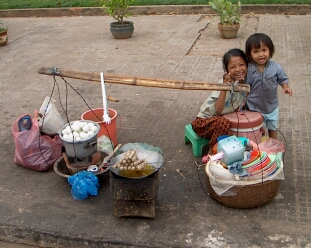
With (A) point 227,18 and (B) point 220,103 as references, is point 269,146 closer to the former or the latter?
(B) point 220,103

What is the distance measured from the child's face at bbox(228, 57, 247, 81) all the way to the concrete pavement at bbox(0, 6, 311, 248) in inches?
40.4

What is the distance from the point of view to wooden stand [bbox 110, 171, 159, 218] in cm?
337

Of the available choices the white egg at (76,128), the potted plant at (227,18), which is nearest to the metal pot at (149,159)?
the white egg at (76,128)

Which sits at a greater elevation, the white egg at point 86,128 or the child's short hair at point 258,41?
the child's short hair at point 258,41

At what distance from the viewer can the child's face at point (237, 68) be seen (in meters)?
3.79

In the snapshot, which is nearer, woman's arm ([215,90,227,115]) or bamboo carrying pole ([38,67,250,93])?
bamboo carrying pole ([38,67,250,93])

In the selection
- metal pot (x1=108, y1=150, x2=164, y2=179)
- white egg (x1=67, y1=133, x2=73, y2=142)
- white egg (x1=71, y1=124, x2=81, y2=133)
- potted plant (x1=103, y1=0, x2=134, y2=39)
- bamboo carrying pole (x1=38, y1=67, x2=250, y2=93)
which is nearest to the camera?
bamboo carrying pole (x1=38, y1=67, x2=250, y2=93)

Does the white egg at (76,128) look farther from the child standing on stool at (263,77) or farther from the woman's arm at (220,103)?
the child standing on stool at (263,77)

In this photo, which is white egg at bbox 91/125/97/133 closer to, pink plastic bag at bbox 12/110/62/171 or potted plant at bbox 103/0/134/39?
pink plastic bag at bbox 12/110/62/171

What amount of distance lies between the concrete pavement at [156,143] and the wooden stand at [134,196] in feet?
0.27

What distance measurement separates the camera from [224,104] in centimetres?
394

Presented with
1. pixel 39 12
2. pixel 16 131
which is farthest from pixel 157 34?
pixel 16 131

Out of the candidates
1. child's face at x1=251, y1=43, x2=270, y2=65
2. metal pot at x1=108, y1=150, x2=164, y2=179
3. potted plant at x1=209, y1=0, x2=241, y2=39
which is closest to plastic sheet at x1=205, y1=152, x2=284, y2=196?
metal pot at x1=108, y1=150, x2=164, y2=179

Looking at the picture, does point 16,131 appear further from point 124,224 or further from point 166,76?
point 166,76
